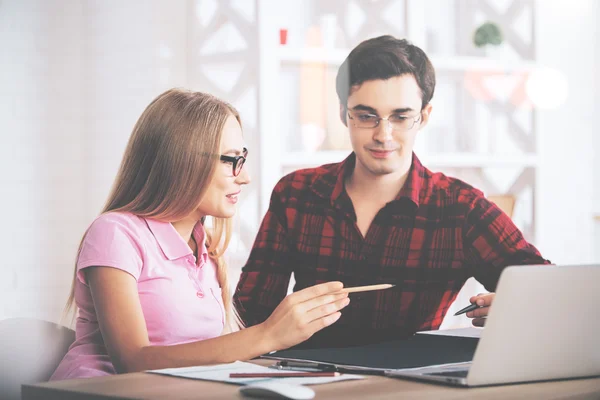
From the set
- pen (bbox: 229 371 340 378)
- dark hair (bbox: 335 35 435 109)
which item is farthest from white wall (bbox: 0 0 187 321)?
pen (bbox: 229 371 340 378)

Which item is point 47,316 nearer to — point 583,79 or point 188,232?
point 188,232

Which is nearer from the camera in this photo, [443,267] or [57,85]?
[57,85]

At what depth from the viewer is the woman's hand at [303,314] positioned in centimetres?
124

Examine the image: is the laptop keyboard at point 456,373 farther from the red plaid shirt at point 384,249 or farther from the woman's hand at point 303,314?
the red plaid shirt at point 384,249

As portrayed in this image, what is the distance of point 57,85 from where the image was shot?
5.99 ft

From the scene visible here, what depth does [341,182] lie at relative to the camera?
2299mm

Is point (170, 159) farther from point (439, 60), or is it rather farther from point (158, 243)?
point (439, 60)

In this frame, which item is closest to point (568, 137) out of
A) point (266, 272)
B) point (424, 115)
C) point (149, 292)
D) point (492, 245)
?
point (424, 115)

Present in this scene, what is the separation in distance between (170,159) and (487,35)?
1.74 metres

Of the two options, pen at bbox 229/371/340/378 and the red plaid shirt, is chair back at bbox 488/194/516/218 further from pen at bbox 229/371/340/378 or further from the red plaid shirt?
pen at bbox 229/371/340/378

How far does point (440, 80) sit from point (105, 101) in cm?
136

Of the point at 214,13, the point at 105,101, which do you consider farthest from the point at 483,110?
the point at 105,101

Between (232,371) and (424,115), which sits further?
(424,115)

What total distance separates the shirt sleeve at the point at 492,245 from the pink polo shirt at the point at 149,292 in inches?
34.3
